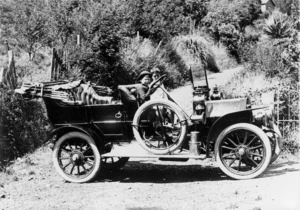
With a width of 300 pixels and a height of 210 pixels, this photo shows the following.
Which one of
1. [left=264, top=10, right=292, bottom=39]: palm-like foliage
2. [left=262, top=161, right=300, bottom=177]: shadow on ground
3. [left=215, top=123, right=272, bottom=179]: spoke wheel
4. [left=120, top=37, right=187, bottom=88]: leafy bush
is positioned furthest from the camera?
[left=264, top=10, right=292, bottom=39]: palm-like foliage

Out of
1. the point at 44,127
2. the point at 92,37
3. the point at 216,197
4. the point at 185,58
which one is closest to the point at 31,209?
the point at 216,197

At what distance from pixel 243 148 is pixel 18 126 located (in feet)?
16.6

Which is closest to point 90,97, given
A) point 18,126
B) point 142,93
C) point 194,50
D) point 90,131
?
point 90,131

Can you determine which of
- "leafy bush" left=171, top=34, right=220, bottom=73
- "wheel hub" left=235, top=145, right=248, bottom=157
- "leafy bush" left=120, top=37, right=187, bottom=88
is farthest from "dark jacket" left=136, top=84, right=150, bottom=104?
"leafy bush" left=171, top=34, right=220, bottom=73

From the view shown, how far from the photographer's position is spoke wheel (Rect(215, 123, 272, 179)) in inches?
237

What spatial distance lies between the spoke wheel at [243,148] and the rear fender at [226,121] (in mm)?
137

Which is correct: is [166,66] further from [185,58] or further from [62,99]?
[62,99]

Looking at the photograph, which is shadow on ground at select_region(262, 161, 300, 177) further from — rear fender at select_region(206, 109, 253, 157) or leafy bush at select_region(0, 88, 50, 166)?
leafy bush at select_region(0, 88, 50, 166)

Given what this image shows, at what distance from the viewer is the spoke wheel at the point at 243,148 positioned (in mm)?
6016

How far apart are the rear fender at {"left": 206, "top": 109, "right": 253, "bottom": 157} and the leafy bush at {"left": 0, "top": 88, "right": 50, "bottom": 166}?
4.44m

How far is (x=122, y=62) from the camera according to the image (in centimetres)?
1273

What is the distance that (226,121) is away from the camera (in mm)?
6281

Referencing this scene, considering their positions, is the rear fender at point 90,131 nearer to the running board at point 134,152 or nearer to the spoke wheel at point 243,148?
the running board at point 134,152

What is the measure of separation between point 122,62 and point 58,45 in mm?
2021
